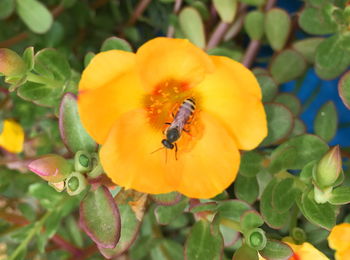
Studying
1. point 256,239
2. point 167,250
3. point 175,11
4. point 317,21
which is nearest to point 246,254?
point 256,239

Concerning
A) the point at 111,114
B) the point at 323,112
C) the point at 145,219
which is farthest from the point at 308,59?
the point at 111,114

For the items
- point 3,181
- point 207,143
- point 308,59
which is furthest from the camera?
point 308,59

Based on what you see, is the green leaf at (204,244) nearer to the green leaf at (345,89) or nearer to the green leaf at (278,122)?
the green leaf at (278,122)

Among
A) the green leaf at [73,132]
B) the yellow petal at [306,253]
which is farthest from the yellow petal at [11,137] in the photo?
the yellow petal at [306,253]

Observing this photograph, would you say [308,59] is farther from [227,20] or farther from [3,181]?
[3,181]

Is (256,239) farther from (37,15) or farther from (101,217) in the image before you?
(37,15)

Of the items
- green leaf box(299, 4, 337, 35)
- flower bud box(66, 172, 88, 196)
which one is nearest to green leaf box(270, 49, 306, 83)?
green leaf box(299, 4, 337, 35)

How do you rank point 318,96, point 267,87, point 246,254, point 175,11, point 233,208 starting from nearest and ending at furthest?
1. point 246,254
2. point 233,208
3. point 267,87
4. point 175,11
5. point 318,96

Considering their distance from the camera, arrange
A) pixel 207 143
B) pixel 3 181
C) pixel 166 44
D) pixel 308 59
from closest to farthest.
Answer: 1. pixel 166 44
2. pixel 207 143
3. pixel 3 181
4. pixel 308 59
